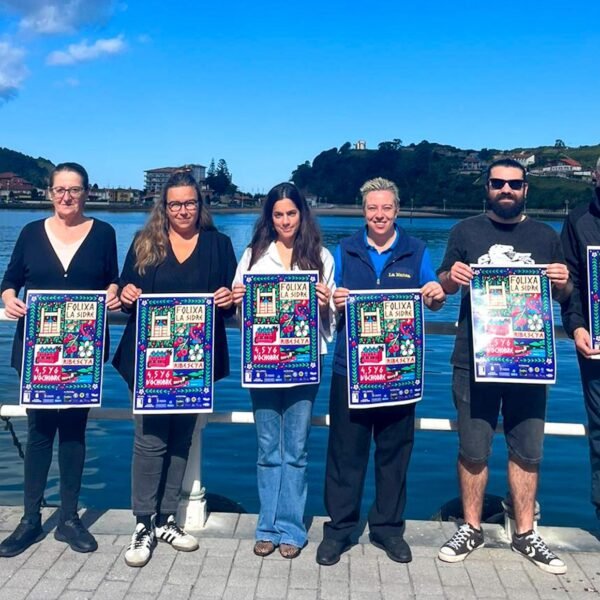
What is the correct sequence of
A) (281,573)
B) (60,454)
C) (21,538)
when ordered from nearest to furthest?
1. (281,573)
2. (21,538)
3. (60,454)

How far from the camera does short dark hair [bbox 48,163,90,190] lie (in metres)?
4.18

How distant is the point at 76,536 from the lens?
13.6ft

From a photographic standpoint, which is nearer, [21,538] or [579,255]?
[21,538]

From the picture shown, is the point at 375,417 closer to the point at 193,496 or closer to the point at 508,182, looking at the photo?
the point at 193,496

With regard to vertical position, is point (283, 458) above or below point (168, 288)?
below

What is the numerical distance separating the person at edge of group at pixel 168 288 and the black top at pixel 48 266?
7.2 inches

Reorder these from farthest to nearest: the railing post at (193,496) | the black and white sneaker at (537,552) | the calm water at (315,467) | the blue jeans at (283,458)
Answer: the calm water at (315,467)
the railing post at (193,496)
the blue jeans at (283,458)
the black and white sneaker at (537,552)

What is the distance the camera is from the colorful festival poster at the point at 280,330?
13.3ft

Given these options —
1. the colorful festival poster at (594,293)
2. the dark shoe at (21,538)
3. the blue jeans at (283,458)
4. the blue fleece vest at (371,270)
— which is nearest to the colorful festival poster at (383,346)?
the blue fleece vest at (371,270)

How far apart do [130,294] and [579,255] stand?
268 centimetres

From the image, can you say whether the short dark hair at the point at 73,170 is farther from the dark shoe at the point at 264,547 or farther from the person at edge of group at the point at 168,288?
the dark shoe at the point at 264,547

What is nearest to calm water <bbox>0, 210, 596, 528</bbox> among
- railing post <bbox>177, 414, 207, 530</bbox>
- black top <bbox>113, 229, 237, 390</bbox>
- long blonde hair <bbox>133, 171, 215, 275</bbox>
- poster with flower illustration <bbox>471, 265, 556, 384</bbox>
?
railing post <bbox>177, 414, 207, 530</bbox>

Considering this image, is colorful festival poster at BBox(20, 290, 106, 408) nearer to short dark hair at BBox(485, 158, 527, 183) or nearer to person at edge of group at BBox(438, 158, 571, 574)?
person at edge of group at BBox(438, 158, 571, 574)

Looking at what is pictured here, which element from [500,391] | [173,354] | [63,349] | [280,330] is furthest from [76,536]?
[500,391]
